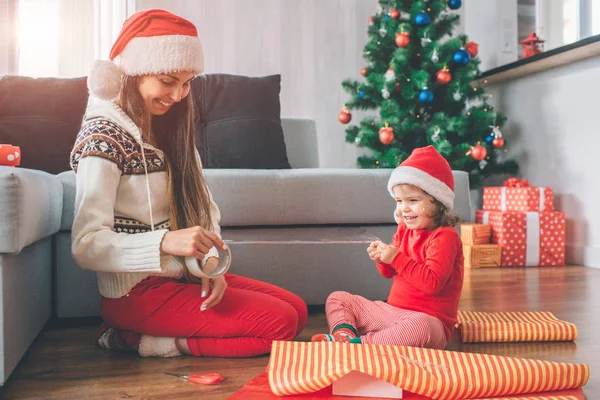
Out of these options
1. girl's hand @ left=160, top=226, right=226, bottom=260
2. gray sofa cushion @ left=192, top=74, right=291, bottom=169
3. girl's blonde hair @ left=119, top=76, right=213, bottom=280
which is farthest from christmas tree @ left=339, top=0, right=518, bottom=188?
girl's hand @ left=160, top=226, right=226, bottom=260

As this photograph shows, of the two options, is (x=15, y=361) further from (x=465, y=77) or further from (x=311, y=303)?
(x=465, y=77)

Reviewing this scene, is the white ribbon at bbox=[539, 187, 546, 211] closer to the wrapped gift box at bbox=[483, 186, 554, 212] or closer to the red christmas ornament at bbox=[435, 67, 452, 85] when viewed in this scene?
the wrapped gift box at bbox=[483, 186, 554, 212]

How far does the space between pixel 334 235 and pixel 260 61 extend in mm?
2090

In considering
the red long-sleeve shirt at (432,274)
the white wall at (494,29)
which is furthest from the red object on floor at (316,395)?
the white wall at (494,29)

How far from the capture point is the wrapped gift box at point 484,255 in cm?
296

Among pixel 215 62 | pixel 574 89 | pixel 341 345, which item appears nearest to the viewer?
pixel 341 345

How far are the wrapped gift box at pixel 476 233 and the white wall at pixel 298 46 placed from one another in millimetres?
1005

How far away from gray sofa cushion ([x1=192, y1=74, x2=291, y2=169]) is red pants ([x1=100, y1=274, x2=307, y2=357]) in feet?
2.85

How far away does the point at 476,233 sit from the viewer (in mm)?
3037

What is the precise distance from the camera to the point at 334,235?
1825 millimetres

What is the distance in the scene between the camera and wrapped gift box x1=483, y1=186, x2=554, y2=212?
3029 mm

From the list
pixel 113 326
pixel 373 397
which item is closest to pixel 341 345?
pixel 373 397

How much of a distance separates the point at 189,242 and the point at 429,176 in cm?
63

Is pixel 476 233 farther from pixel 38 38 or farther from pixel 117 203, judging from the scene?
pixel 38 38
